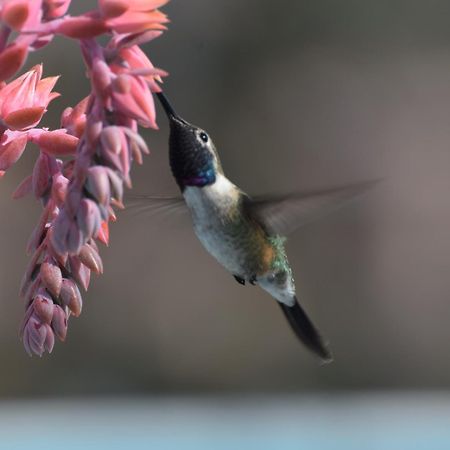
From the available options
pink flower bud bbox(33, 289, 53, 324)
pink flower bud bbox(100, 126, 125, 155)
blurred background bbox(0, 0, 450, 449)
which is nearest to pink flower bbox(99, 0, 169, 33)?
pink flower bud bbox(100, 126, 125, 155)

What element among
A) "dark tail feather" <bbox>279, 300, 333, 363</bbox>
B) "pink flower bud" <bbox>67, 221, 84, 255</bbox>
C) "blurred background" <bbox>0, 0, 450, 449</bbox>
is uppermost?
"pink flower bud" <bbox>67, 221, 84, 255</bbox>

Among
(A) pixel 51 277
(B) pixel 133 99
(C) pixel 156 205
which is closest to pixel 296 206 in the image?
(C) pixel 156 205

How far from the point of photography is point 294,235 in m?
6.06

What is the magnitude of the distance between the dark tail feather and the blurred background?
11.6 feet

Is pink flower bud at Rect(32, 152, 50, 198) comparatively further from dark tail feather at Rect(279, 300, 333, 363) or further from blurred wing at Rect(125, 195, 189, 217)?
dark tail feather at Rect(279, 300, 333, 363)

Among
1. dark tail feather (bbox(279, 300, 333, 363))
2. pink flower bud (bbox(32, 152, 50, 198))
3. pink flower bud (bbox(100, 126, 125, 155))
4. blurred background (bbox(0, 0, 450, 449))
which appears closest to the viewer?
pink flower bud (bbox(100, 126, 125, 155))

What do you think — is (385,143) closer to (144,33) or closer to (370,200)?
(370,200)

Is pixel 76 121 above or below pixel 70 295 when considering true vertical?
above

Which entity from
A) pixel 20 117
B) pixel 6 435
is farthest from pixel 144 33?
pixel 6 435

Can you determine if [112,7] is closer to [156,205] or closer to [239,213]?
[156,205]

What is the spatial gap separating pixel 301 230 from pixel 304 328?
3838 millimetres

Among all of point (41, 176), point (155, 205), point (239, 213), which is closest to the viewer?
point (41, 176)

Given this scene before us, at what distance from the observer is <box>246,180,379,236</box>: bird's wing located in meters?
1.82

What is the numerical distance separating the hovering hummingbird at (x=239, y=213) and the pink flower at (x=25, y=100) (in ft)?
1.14
